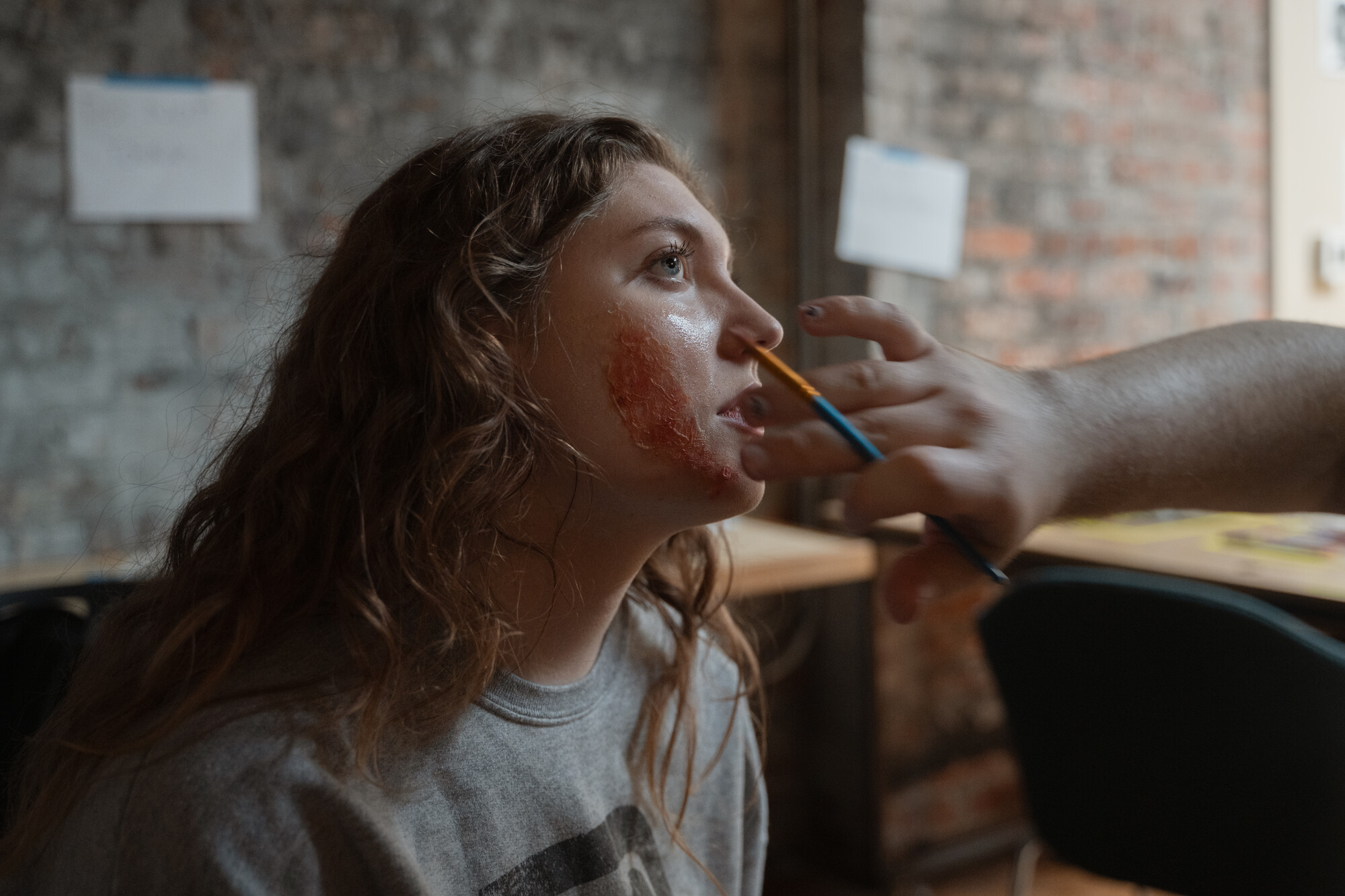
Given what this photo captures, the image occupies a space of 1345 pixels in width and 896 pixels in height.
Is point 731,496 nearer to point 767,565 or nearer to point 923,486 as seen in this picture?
point 923,486

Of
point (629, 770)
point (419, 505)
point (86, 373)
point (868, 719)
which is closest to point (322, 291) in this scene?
point (419, 505)

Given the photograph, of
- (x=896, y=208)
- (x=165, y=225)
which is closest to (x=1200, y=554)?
(x=896, y=208)

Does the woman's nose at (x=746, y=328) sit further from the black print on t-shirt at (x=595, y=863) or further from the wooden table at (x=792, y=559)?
the wooden table at (x=792, y=559)

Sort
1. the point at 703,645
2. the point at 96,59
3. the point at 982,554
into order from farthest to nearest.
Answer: the point at 96,59 → the point at 703,645 → the point at 982,554

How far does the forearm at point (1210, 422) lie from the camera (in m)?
0.65

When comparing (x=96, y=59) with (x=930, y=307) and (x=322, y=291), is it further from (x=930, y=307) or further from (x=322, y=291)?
(x=930, y=307)

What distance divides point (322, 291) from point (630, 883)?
0.57 meters

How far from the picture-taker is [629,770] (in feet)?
2.93

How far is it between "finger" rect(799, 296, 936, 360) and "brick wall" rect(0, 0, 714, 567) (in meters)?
1.44

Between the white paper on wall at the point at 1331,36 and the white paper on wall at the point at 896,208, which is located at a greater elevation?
the white paper on wall at the point at 1331,36

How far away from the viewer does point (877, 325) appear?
0.62 metres

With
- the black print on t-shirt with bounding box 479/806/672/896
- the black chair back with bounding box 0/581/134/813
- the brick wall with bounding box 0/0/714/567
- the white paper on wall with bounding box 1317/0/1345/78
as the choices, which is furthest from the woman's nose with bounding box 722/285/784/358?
the white paper on wall with bounding box 1317/0/1345/78

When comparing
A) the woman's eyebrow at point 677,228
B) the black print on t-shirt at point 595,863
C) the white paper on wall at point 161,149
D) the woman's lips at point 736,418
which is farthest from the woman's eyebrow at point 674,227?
the white paper on wall at point 161,149

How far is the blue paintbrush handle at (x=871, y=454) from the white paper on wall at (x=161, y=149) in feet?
5.96
